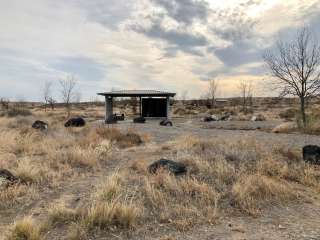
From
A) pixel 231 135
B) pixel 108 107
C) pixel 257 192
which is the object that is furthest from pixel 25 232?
pixel 108 107

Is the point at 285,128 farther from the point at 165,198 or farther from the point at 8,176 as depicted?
the point at 8,176

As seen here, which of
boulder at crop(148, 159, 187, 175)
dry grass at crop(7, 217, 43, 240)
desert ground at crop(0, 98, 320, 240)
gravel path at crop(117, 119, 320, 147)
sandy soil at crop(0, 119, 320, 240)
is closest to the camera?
dry grass at crop(7, 217, 43, 240)

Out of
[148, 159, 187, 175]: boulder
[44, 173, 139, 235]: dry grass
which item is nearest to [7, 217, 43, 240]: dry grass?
[44, 173, 139, 235]: dry grass

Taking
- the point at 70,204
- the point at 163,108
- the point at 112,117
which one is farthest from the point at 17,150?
the point at 163,108

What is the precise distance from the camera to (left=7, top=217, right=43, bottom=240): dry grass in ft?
14.3

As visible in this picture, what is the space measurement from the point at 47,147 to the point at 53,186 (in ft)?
15.0

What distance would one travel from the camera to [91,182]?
24.6 ft

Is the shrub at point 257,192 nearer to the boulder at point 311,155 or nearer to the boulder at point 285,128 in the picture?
the boulder at point 311,155

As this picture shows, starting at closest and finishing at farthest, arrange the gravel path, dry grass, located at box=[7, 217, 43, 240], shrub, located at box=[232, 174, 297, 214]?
dry grass, located at box=[7, 217, 43, 240], shrub, located at box=[232, 174, 297, 214], the gravel path

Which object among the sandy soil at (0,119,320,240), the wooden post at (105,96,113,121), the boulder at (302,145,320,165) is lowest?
the sandy soil at (0,119,320,240)

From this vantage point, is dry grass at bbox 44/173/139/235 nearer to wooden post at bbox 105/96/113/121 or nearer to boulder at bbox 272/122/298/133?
boulder at bbox 272/122/298/133

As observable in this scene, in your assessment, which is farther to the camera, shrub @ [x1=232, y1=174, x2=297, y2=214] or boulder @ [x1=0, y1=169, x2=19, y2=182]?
boulder @ [x1=0, y1=169, x2=19, y2=182]

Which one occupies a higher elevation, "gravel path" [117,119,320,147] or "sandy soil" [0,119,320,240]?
"gravel path" [117,119,320,147]

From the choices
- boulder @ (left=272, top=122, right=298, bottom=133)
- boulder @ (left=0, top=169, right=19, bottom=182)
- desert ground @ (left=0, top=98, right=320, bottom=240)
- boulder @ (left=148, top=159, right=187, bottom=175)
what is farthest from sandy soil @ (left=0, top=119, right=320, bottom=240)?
boulder @ (left=272, top=122, right=298, bottom=133)
